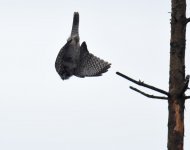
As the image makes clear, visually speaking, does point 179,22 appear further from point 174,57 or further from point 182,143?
point 182,143

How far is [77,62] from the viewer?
13.0m

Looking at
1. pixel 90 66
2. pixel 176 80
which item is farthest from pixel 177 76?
pixel 90 66

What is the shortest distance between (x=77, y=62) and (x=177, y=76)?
2087 mm

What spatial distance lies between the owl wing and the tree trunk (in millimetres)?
1420

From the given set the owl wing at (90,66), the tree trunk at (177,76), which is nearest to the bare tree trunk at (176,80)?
the tree trunk at (177,76)

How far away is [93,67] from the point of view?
41.6 feet

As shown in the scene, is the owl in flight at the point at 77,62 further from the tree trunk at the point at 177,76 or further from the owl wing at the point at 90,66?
the tree trunk at the point at 177,76

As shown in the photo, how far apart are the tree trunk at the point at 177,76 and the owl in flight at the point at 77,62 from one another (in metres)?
1.43

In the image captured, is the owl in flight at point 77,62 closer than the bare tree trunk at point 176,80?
No

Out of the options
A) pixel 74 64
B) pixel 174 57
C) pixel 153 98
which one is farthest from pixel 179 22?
pixel 74 64

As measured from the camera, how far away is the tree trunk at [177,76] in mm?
11641

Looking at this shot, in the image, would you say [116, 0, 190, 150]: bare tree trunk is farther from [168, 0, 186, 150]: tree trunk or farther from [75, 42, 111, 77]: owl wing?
[75, 42, 111, 77]: owl wing

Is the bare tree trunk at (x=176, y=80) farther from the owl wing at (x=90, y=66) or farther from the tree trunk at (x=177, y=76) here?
the owl wing at (x=90, y=66)

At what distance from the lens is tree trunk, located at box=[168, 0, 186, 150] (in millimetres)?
11641
